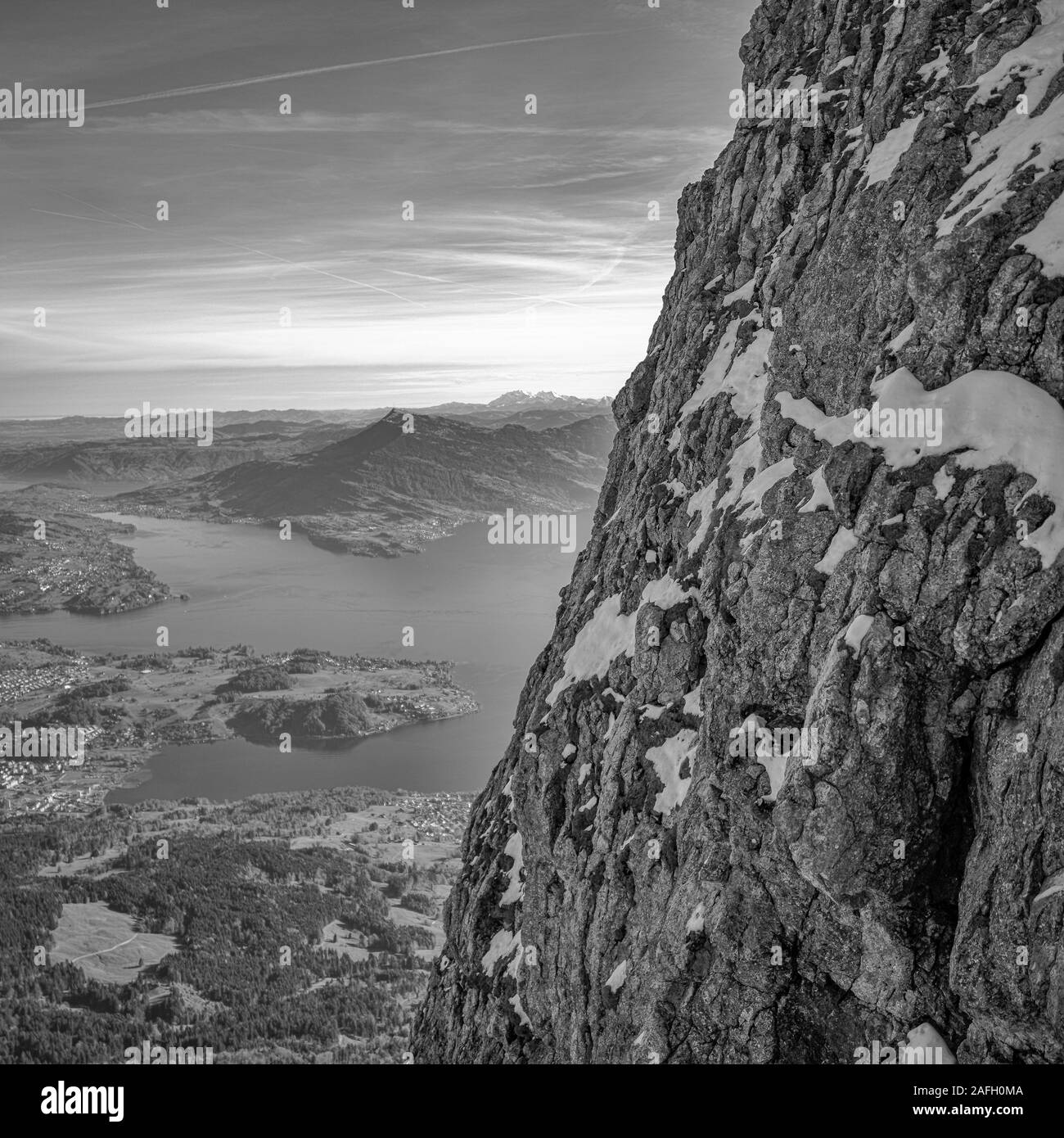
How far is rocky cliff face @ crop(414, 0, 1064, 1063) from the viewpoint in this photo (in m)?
14.2

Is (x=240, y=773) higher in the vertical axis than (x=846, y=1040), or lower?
lower

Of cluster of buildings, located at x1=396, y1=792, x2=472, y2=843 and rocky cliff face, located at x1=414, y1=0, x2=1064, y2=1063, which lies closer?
rocky cliff face, located at x1=414, y1=0, x2=1064, y2=1063

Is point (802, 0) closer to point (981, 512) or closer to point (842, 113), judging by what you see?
point (842, 113)

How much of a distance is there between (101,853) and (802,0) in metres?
128

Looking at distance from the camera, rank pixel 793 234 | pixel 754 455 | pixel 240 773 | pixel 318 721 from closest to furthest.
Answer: pixel 754 455
pixel 793 234
pixel 240 773
pixel 318 721

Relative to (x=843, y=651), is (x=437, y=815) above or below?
below

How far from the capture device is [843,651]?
15.5 metres

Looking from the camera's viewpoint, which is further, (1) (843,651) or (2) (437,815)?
(2) (437,815)

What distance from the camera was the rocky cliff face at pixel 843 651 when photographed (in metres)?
14.2

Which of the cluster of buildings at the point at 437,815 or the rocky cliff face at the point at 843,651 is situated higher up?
the rocky cliff face at the point at 843,651

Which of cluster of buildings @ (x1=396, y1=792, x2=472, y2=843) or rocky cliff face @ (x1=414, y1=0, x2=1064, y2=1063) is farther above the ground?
rocky cliff face @ (x1=414, y1=0, x2=1064, y2=1063)

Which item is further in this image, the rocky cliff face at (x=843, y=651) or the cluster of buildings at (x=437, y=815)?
the cluster of buildings at (x=437, y=815)
